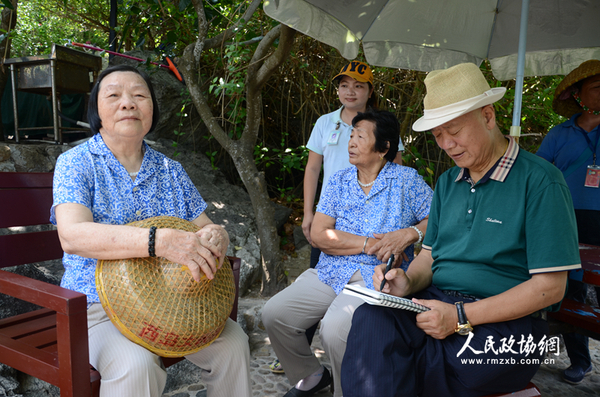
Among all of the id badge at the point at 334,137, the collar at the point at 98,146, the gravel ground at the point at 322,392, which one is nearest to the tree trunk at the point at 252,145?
the gravel ground at the point at 322,392

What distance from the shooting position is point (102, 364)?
1546 mm

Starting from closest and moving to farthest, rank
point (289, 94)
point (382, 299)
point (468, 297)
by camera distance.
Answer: point (382, 299) → point (468, 297) → point (289, 94)

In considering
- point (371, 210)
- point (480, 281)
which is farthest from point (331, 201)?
point (480, 281)

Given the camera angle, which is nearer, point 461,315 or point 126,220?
point 461,315

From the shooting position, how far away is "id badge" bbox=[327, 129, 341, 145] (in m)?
2.96

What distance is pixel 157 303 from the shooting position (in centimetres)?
149

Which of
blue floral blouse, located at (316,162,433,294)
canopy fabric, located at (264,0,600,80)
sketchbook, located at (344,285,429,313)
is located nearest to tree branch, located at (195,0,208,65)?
canopy fabric, located at (264,0,600,80)

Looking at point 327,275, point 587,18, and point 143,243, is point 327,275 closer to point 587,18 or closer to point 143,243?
point 143,243

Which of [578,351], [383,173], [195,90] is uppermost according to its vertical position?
[195,90]

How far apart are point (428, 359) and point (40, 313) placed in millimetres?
1834

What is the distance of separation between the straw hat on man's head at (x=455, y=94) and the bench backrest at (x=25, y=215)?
1.96 meters

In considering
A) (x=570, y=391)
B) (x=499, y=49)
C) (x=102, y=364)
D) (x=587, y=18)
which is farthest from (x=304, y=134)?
(x=102, y=364)

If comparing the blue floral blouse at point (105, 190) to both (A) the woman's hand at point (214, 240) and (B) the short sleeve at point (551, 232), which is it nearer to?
(A) the woman's hand at point (214, 240)

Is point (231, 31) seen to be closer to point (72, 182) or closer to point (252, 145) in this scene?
point (252, 145)
